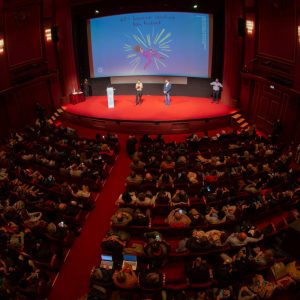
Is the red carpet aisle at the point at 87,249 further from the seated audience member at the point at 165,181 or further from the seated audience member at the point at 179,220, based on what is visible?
the seated audience member at the point at 179,220

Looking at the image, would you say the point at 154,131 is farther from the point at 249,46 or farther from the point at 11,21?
the point at 11,21

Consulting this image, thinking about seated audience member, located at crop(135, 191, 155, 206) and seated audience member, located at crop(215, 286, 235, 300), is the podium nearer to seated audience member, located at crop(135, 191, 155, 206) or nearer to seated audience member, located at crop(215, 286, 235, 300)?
seated audience member, located at crop(135, 191, 155, 206)

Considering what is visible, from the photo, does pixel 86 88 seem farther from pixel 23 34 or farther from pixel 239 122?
pixel 239 122

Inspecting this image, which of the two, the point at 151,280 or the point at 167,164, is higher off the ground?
the point at 167,164

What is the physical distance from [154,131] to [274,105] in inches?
178

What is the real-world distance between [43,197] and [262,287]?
5.36 m

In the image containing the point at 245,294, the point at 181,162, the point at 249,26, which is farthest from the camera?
the point at 249,26

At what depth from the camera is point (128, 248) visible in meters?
6.79

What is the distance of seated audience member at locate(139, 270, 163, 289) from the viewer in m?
5.91

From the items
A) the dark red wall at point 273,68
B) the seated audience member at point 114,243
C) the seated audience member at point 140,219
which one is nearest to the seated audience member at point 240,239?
the seated audience member at point 140,219

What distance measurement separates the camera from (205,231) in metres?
Answer: 7.30

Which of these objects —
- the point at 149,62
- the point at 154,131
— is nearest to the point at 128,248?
the point at 154,131

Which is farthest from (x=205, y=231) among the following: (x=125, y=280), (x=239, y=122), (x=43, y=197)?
(x=239, y=122)

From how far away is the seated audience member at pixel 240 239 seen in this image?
6621mm
